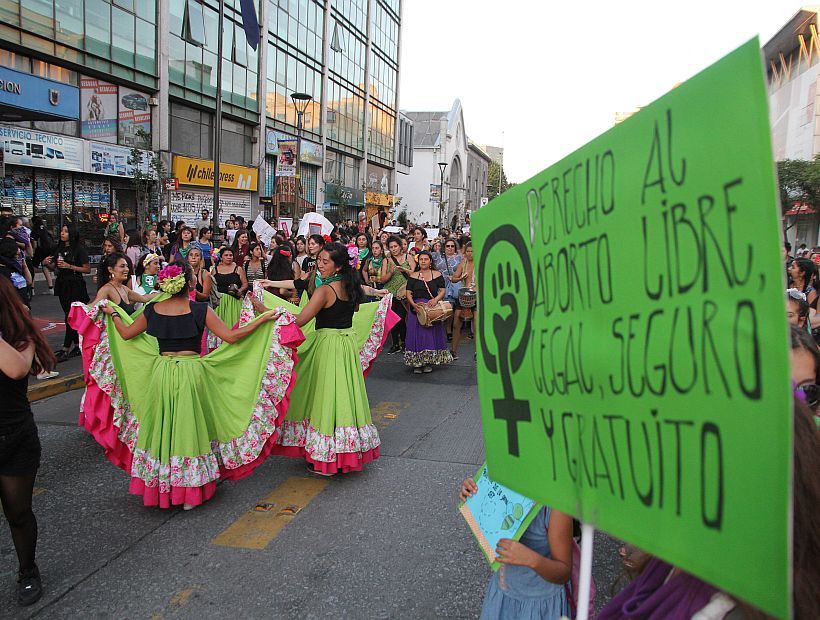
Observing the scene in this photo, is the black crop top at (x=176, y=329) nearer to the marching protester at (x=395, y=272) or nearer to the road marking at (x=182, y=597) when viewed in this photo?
the road marking at (x=182, y=597)

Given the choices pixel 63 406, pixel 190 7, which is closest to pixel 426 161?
pixel 190 7

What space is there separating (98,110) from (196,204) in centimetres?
546

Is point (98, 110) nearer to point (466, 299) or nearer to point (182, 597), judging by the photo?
point (466, 299)

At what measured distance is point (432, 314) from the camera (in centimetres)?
976

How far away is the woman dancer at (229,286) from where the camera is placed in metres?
9.30

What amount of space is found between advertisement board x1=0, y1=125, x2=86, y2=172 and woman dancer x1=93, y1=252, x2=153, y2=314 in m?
11.3

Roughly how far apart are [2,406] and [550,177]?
114 inches

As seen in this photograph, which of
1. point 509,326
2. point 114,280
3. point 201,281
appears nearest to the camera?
point 509,326

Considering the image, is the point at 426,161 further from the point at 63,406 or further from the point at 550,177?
the point at 550,177

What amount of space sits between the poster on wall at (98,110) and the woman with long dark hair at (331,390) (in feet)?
55.9

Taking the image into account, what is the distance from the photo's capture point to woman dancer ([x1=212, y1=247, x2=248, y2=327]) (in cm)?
930

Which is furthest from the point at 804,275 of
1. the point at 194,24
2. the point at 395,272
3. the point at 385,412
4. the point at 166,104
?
the point at 194,24

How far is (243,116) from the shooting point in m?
28.3

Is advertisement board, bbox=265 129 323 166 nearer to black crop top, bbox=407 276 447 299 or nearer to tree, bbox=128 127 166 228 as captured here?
tree, bbox=128 127 166 228
